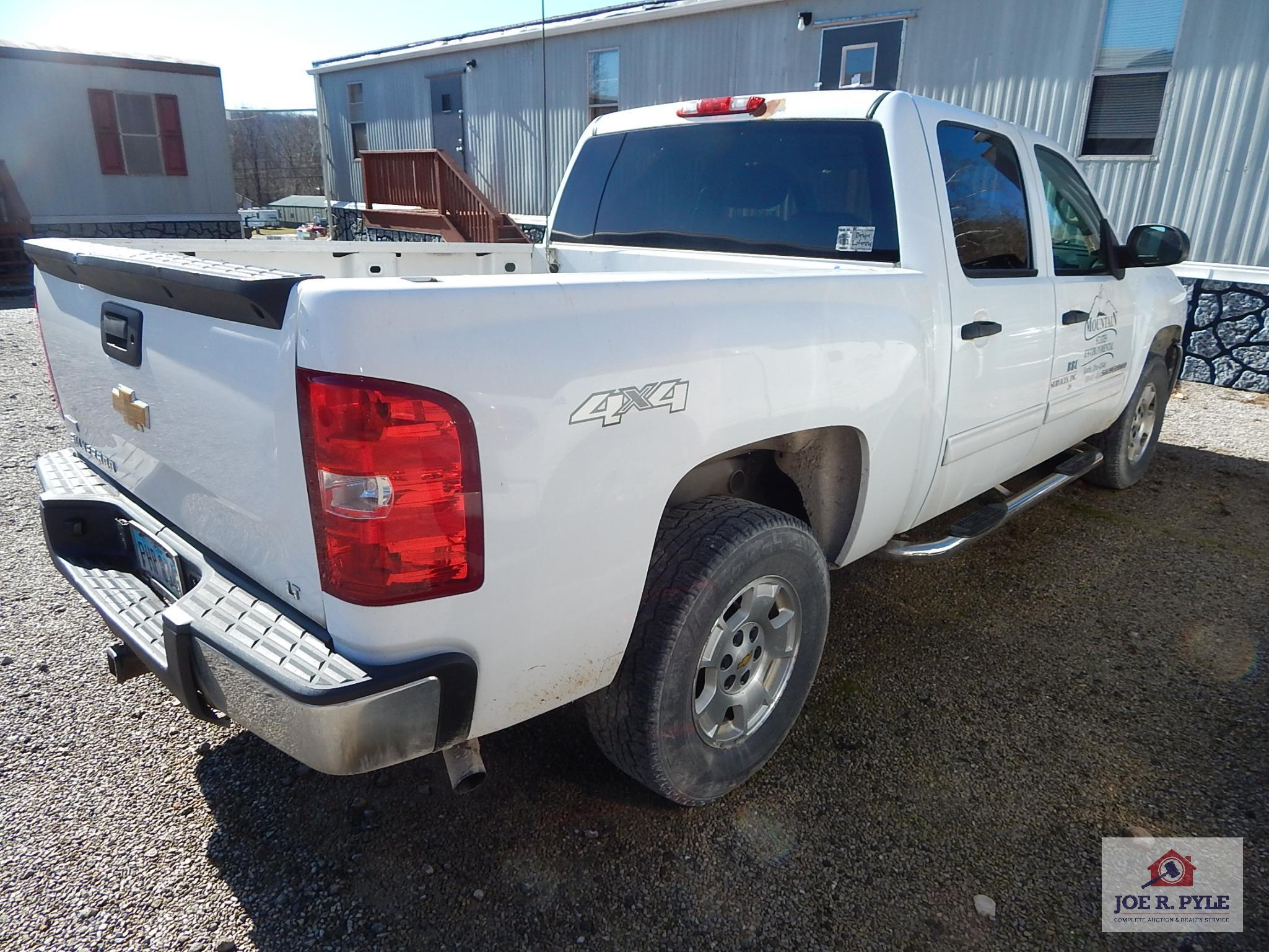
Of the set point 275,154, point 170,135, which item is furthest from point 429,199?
point 275,154

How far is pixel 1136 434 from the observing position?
215 inches

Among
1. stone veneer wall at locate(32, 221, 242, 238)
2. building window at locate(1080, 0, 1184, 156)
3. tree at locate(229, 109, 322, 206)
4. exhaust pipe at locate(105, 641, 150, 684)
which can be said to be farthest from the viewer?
tree at locate(229, 109, 322, 206)

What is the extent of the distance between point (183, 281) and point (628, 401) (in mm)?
1019

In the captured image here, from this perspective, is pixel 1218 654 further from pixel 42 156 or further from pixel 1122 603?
pixel 42 156

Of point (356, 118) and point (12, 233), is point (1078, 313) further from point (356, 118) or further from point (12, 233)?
point (12, 233)

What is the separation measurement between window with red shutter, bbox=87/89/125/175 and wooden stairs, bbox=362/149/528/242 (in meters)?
6.03

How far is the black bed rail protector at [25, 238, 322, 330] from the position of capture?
168 centimetres

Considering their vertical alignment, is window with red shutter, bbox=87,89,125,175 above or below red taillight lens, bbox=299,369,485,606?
above

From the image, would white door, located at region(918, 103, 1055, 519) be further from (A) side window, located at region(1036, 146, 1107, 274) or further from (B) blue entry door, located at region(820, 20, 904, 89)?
(B) blue entry door, located at region(820, 20, 904, 89)

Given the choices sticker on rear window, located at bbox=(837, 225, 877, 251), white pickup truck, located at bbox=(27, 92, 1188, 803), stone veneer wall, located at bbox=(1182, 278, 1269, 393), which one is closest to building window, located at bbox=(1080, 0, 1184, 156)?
stone veneer wall, located at bbox=(1182, 278, 1269, 393)

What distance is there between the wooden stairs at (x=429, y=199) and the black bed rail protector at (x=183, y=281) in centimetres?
1107

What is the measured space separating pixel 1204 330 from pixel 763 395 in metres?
8.49

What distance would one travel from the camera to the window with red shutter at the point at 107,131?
1770 centimetres

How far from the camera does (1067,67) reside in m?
8.71
